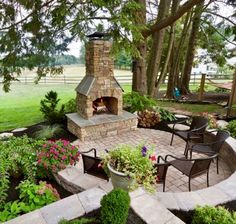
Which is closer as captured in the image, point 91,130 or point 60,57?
point 91,130

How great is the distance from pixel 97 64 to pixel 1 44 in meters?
2.70

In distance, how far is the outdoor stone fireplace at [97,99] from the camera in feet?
20.9

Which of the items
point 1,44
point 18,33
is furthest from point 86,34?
point 1,44

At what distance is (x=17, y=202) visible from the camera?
355 cm

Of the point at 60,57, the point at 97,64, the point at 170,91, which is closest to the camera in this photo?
the point at 97,64

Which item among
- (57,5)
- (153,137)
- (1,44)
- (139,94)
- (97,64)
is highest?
(57,5)

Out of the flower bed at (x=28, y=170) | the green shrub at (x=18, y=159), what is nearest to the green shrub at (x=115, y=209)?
the flower bed at (x=28, y=170)

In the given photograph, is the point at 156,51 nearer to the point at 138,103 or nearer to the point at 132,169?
the point at 138,103

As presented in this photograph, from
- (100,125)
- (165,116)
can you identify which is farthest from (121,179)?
(165,116)

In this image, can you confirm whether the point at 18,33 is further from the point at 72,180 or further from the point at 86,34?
the point at 72,180

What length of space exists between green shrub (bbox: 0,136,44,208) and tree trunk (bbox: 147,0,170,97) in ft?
19.7

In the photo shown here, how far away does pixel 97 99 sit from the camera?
7.17 metres

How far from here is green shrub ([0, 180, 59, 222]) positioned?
3.25 m

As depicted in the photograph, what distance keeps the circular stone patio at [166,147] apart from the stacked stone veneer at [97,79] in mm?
954
